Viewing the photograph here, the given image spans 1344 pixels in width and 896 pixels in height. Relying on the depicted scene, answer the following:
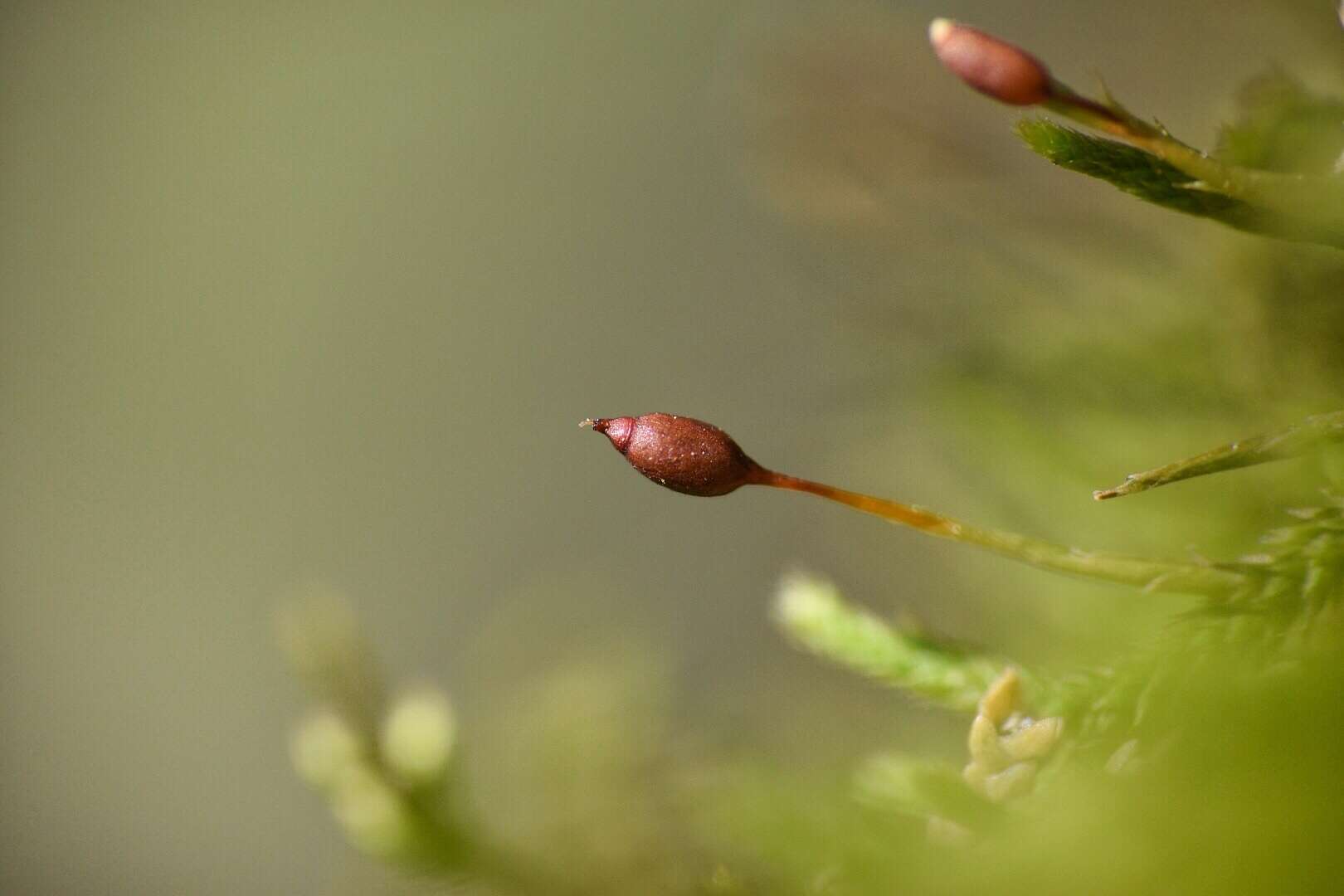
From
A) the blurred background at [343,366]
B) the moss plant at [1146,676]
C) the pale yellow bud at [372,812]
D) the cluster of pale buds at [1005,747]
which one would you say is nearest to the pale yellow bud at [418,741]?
the pale yellow bud at [372,812]

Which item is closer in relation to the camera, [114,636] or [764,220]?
[764,220]

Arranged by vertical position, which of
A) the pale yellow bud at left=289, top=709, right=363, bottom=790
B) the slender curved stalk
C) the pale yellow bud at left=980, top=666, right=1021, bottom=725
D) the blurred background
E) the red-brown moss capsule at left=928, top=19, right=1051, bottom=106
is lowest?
the pale yellow bud at left=289, top=709, right=363, bottom=790

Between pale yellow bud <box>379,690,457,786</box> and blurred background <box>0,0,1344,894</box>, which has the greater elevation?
blurred background <box>0,0,1344,894</box>

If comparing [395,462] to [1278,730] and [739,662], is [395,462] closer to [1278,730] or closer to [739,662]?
[739,662]

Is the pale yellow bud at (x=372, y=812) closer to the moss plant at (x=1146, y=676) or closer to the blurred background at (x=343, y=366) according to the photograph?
the moss plant at (x=1146, y=676)

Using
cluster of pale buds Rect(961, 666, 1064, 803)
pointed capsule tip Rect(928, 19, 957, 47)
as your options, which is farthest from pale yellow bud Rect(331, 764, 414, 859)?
pointed capsule tip Rect(928, 19, 957, 47)

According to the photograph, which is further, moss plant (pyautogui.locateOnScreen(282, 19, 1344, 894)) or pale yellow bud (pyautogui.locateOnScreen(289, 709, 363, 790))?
pale yellow bud (pyautogui.locateOnScreen(289, 709, 363, 790))

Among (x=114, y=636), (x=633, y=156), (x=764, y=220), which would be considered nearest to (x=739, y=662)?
(x=764, y=220)

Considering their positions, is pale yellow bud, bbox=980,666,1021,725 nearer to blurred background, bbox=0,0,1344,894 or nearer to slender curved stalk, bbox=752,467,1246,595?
slender curved stalk, bbox=752,467,1246,595
